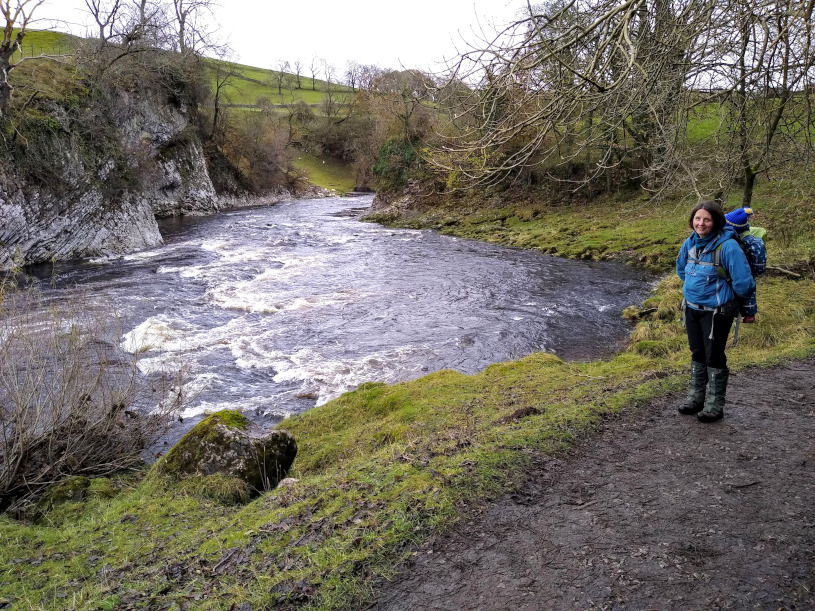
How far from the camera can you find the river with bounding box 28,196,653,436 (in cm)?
1162

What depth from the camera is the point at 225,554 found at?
14.5ft

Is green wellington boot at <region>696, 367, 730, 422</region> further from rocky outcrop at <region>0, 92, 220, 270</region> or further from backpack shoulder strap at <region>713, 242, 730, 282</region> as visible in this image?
rocky outcrop at <region>0, 92, 220, 270</region>

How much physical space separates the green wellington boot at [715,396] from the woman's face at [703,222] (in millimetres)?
1532

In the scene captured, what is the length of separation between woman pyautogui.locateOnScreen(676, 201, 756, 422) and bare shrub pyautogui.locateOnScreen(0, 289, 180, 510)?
7.71 m

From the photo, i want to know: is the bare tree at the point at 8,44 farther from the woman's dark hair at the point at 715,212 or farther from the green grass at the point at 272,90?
the green grass at the point at 272,90

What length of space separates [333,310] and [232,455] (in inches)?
398

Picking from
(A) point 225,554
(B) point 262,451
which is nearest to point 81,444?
(B) point 262,451

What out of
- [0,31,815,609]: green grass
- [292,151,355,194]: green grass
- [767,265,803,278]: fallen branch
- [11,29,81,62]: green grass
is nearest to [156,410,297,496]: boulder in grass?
[0,31,815,609]: green grass

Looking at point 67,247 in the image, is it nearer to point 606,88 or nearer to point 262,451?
point 262,451

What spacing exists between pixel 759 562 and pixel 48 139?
28.7 metres

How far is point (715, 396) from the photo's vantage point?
5.96 metres

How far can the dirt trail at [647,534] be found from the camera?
3488 millimetres

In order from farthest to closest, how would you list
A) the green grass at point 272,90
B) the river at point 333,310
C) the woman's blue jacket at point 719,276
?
the green grass at point 272,90 < the river at point 333,310 < the woman's blue jacket at point 719,276

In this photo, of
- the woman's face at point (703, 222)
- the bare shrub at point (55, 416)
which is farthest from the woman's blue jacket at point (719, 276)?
the bare shrub at point (55, 416)
